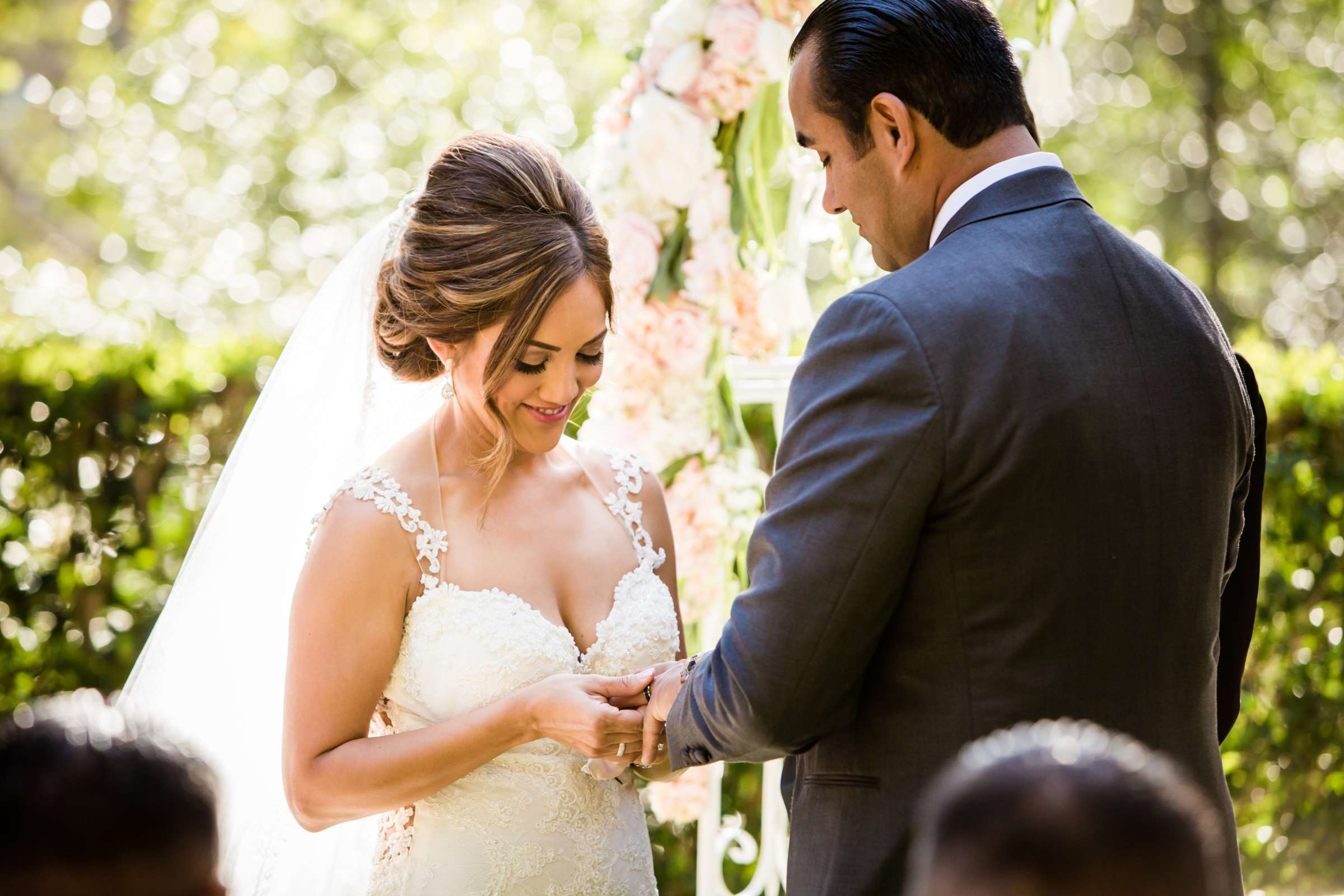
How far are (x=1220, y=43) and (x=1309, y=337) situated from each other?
4.43 metres

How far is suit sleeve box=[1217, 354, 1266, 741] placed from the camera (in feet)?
8.89

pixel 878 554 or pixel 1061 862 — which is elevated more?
pixel 1061 862

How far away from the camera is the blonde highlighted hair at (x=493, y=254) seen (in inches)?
108

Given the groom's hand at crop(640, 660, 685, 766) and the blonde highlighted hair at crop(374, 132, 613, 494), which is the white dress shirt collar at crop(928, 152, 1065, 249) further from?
the groom's hand at crop(640, 660, 685, 766)

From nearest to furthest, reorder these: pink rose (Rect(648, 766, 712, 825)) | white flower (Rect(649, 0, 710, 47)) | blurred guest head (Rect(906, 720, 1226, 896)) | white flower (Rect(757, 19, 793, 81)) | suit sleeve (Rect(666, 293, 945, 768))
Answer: blurred guest head (Rect(906, 720, 1226, 896))
suit sleeve (Rect(666, 293, 945, 768))
white flower (Rect(757, 19, 793, 81))
white flower (Rect(649, 0, 710, 47))
pink rose (Rect(648, 766, 712, 825))

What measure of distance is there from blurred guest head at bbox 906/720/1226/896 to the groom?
83 centimetres

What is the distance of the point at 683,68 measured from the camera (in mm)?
3516

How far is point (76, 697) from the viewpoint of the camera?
146cm

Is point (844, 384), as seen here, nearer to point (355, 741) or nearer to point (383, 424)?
point (355, 741)

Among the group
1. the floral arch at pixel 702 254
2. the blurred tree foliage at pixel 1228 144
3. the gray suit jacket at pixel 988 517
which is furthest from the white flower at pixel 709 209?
the blurred tree foliage at pixel 1228 144

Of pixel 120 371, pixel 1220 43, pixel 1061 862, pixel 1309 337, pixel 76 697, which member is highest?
pixel 76 697

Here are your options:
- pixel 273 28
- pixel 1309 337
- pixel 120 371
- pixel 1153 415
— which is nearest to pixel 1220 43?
pixel 1309 337

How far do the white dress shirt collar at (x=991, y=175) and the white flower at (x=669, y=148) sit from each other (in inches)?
52.9

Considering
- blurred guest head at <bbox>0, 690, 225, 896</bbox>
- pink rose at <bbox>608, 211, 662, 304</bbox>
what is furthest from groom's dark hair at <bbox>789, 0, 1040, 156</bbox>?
blurred guest head at <bbox>0, 690, 225, 896</bbox>
